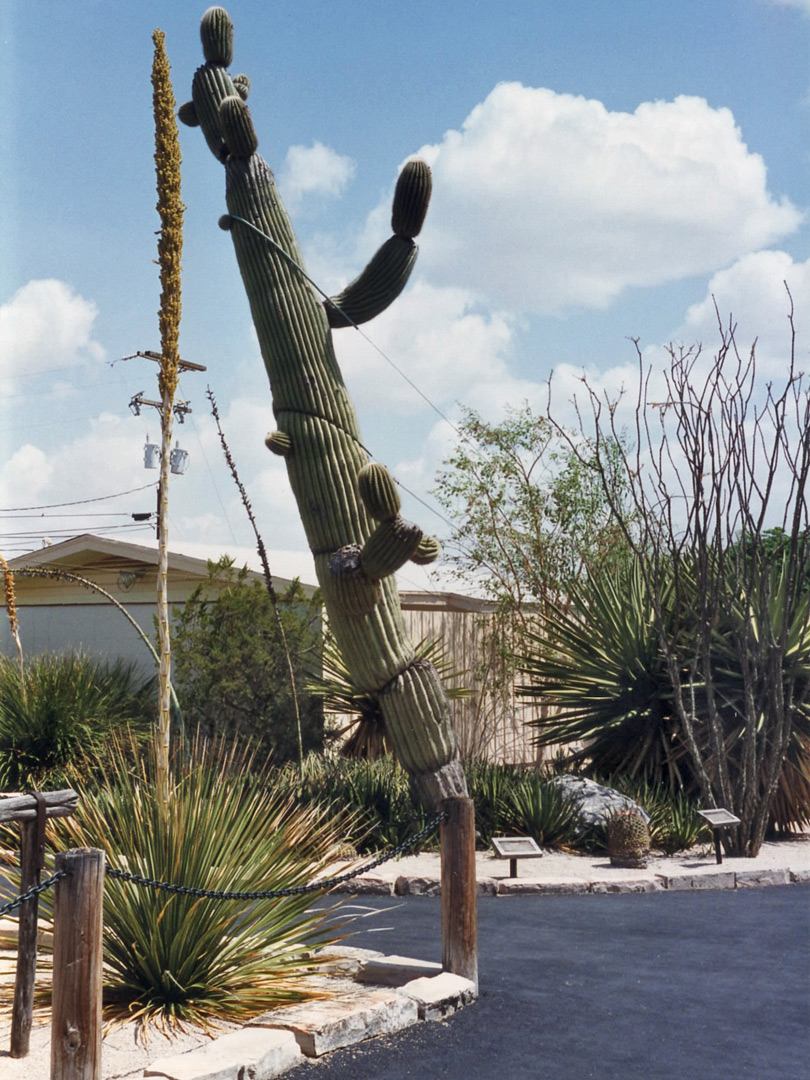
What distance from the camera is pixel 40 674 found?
44.6ft

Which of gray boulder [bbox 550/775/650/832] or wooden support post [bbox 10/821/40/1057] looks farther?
gray boulder [bbox 550/775/650/832]

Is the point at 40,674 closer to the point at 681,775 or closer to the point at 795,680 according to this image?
the point at 681,775

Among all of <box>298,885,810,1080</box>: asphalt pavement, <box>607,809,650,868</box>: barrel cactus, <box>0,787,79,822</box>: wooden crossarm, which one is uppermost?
<box>0,787,79,822</box>: wooden crossarm

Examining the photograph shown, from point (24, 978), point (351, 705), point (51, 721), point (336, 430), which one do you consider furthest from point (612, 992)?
point (51, 721)

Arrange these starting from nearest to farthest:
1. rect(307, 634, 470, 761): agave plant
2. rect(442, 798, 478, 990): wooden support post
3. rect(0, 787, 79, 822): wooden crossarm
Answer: rect(0, 787, 79, 822): wooden crossarm, rect(442, 798, 478, 990): wooden support post, rect(307, 634, 470, 761): agave plant

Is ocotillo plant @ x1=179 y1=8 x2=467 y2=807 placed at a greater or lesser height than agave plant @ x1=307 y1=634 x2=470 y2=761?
greater

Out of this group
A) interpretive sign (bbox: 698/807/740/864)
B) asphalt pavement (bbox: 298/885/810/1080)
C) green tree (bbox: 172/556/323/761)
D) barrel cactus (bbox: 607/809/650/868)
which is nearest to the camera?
A: asphalt pavement (bbox: 298/885/810/1080)

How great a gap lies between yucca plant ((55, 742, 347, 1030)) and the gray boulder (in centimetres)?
497

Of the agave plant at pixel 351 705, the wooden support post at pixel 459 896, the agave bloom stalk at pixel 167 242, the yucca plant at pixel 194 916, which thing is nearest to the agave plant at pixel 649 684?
the agave plant at pixel 351 705

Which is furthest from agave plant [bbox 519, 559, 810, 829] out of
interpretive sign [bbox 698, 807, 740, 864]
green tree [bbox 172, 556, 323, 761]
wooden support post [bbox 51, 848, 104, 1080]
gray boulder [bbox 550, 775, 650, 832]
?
wooden support post [bbox 51, 848, 104, 1080]

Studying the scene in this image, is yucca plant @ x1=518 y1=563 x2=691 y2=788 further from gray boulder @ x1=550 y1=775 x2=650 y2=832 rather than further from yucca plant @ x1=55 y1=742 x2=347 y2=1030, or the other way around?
yucca plant @ x1=55 y1=742 x2=347 y2=1030

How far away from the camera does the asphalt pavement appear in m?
4.68

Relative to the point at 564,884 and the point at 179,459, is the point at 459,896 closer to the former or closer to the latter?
the point at 564,884

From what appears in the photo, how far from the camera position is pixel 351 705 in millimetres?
12773
